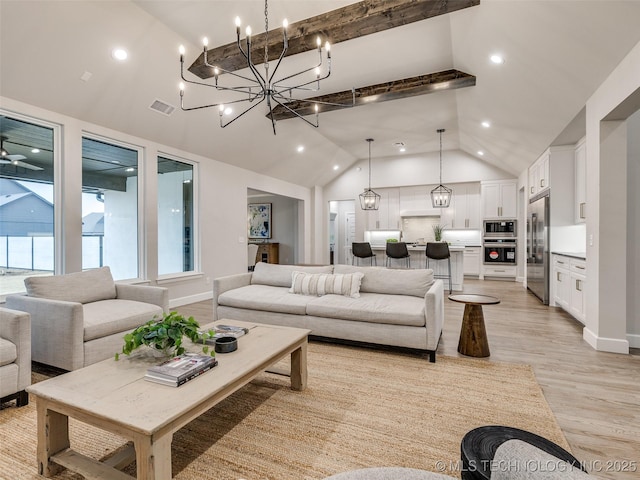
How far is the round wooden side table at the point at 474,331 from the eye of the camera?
3.07 meters

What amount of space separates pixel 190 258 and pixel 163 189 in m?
1.23

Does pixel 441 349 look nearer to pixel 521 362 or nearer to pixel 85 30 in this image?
pixel 521 362

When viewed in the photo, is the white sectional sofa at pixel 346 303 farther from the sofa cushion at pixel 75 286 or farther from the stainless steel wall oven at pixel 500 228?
the stainless steel wall oven at pixel 500 228

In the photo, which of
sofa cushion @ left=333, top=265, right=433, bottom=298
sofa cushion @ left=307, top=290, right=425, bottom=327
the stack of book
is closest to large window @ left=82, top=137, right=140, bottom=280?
sofa cushion @ left=307, top=290, right=425, bottom=327

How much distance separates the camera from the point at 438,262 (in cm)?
681

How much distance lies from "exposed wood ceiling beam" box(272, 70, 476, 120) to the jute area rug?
10.9ft

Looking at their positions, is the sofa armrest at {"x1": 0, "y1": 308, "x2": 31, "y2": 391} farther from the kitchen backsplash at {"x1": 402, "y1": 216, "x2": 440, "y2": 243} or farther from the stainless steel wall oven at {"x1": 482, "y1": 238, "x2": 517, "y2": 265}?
the stainless steel wall oven at {"x1": 482, "y1": 238, "x2": 517, "y2": 265}

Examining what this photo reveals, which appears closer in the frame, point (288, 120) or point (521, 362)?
point (521, 362)

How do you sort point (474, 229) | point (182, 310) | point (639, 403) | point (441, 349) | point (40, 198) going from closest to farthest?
point (639, 403)
point (441, 349)
point (40, 198)
point (182, 310)
point (474, 229)

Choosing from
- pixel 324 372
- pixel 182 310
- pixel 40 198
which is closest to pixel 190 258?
pixel 182 310

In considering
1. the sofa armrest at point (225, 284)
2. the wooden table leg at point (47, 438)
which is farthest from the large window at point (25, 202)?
the wooden table leg at point (47, 438)

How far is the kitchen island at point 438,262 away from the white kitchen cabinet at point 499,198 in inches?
81.4

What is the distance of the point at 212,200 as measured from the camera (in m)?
6.02

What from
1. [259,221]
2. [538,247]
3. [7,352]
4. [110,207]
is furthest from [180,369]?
[259,221]
